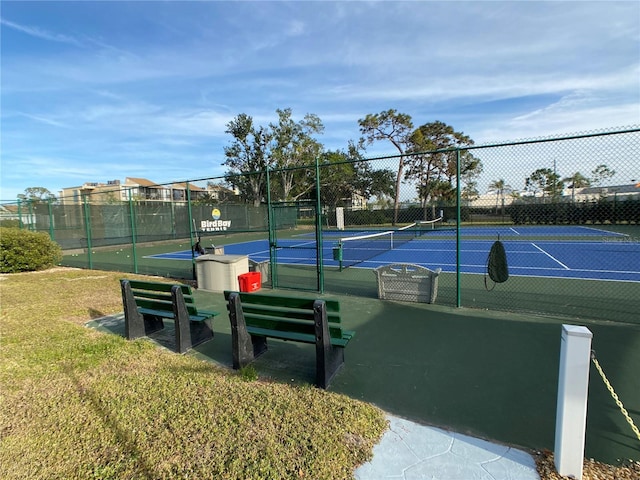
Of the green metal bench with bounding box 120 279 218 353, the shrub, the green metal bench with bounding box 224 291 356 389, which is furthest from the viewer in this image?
the shrub

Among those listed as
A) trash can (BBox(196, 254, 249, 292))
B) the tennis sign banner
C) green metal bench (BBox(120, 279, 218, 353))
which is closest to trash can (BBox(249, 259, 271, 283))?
trash can (BBox(196, 254, 249, 292))

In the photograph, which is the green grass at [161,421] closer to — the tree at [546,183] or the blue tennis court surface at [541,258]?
the blue tennis court surface at [541,258]

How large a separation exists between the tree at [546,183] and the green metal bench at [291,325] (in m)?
4.78

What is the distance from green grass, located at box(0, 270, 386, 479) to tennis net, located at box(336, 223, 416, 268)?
690 centimetres

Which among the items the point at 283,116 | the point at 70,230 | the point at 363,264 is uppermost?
the point at 283,116

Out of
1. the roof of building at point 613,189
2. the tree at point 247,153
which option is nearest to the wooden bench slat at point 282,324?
the roof of building at point 613,189

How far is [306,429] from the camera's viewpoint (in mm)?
2730

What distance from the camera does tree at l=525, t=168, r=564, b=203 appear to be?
244 inches

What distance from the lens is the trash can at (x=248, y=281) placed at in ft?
25.2

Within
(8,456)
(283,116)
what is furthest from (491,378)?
(283,116)

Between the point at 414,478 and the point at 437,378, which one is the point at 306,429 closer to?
the point at 414,478

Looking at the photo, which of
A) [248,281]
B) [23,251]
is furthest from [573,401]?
[23,251]

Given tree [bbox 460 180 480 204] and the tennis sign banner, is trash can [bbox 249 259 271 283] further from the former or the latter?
tree [bbox 460 180 480 204]

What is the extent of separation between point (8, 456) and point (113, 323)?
345 cm
